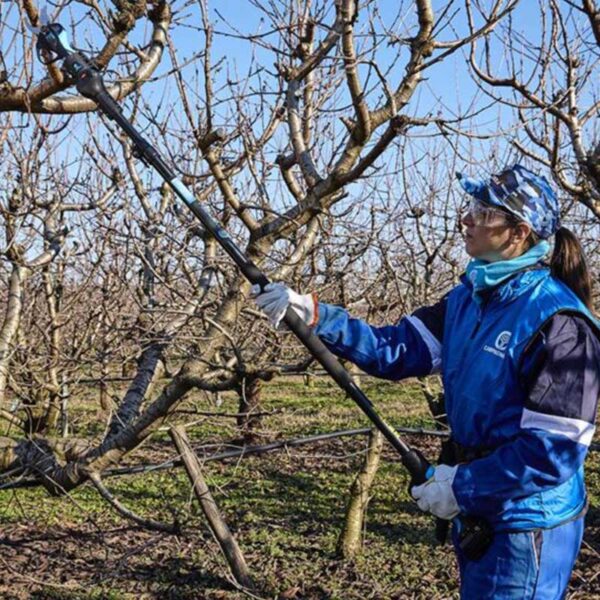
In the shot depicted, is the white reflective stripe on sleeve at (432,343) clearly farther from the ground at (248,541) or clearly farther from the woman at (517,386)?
the ground at (248,541)

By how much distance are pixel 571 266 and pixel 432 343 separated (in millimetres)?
554

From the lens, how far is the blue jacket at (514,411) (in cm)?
222

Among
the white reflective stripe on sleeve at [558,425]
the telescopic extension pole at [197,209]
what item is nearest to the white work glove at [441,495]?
the telescopic extension pole at [197,209]

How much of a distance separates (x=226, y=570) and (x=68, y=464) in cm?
219

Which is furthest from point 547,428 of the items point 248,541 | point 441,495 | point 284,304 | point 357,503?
point 248,541

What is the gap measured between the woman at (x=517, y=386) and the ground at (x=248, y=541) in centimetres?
157

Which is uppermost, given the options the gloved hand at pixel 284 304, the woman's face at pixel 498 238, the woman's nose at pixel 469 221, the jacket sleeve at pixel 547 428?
the woman's nose at pixel 469 221

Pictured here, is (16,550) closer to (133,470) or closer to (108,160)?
(133,470)

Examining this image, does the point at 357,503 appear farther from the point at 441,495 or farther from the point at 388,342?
the point at 441,495

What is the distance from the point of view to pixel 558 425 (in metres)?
2.22

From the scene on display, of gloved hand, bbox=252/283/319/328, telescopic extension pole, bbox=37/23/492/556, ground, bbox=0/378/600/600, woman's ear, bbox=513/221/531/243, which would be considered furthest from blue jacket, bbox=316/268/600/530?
ground, bbox=0/378/600/600

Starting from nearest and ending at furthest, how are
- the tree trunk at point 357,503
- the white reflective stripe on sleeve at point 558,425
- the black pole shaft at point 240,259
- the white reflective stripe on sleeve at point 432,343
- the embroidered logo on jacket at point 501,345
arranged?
1. the white reflective stripe on sleeve at point 558,425
2. the embroidered logo on jacket at point 501,345
3. the black pole shaft at point 240,259
4. the white reflective stripe on sleeve at point 432,343
5. the tree trunk at point 357,503

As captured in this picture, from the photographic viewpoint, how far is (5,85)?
2.65 m

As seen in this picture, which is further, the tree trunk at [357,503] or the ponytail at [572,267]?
the tree trunk at [357,503]
